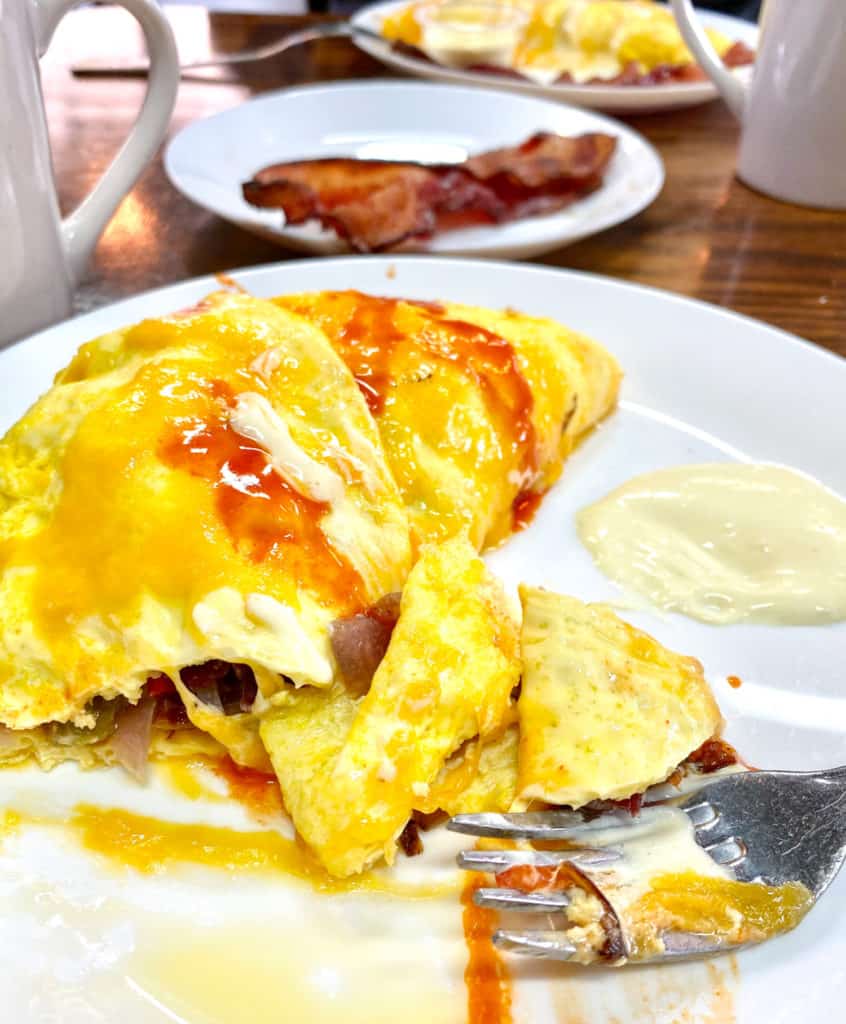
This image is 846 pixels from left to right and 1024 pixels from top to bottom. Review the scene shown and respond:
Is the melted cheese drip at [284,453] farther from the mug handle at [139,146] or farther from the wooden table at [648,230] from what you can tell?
the wooden table at [648,230]

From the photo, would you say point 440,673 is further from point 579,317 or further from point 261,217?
point 261,217

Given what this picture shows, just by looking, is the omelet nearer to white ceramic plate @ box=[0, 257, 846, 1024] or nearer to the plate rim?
the plate rim

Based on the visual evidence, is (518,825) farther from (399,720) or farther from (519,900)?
(399,720)

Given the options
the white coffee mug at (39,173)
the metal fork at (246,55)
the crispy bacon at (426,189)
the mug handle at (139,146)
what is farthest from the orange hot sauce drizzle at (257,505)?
the metal fork at (246,55)

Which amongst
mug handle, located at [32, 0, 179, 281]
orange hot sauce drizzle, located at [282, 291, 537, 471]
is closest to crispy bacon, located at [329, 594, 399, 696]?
orange hot sauce drizzle, located at [282, 291, 537, 471]

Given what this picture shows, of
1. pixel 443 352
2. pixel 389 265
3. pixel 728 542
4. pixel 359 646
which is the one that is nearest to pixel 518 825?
pixel 359 646
